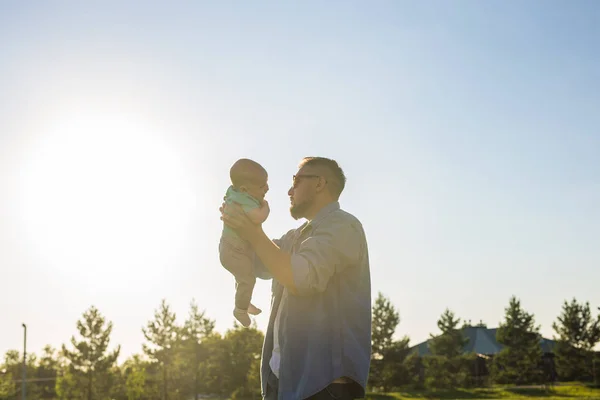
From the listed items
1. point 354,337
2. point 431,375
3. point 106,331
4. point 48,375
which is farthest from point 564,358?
point 354,337

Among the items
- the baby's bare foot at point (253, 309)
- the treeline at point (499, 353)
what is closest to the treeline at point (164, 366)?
the treeline at point (499, 353)

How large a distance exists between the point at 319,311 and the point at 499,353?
69.6 metres

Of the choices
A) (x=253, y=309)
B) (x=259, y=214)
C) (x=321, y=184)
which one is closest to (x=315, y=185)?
(x=321, y=184)

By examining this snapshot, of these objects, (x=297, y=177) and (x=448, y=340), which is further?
(x=448, y=340)

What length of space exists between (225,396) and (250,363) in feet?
32.1

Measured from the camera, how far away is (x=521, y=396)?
56188 millimetres

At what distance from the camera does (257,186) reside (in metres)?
3.52

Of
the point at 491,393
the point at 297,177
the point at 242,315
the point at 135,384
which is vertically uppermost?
the point at 297,177

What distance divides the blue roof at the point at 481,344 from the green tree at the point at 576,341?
21510mm

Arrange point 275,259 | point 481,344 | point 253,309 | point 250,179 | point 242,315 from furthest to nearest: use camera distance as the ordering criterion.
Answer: point 481,344 → point 253,309 → point 242,315 → point 250,179 → point 275,259

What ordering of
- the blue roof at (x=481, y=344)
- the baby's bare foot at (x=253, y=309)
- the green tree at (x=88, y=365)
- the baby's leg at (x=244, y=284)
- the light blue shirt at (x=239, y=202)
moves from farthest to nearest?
the blue roof at (x=481, y=344), the green tree at (x=88, y=365), the baby's bare foot at (x=253, y=309), the baby's leg at (x=244, y=284), the light blue shirt at (x=239, y=202)

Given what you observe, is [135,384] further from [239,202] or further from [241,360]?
[239,202]

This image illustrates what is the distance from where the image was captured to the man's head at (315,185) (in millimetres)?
3785

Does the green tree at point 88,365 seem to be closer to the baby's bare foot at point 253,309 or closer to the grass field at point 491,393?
the grass field at point 491,393
